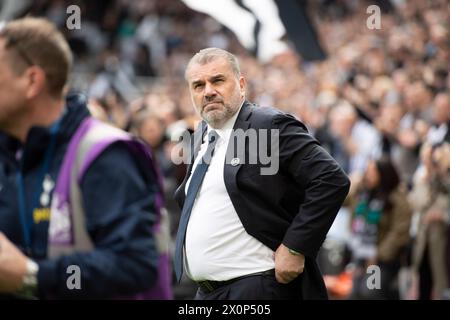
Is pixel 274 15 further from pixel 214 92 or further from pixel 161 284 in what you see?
pixel 161 284

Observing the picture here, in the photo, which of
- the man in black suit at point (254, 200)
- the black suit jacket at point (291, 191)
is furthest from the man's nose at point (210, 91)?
the black suit jacket at point (291, 191)

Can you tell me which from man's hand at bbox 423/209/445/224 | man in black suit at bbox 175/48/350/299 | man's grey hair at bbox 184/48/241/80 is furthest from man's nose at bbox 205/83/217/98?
man's hand at bbox 423/209/445/224

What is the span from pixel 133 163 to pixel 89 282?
0.46 m

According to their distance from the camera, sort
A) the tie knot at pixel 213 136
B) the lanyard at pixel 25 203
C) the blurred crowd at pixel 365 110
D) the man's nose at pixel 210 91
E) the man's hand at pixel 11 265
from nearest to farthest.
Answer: the man's hand at pixel 11 265 → the lanyard at pixel 25 203 → the man's nose at pixel 210 91 → the tie knot at pixel 213 136 → the blurred crowd at pixel 365 110

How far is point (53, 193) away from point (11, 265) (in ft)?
1.13

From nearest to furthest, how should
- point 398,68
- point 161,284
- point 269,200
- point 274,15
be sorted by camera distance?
point 161,284, point 269,200, point 274,15, point 398,68

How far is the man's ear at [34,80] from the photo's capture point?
3.57m

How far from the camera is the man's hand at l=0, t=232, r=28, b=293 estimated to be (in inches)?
129

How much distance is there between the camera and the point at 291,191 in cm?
485

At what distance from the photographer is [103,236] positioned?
135 inches

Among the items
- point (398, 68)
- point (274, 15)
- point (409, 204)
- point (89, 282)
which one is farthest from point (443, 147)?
point (89, 282)

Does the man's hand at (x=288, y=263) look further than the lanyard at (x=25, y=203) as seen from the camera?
Yes

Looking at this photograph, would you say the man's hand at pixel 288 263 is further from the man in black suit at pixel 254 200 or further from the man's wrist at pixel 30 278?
the man's wrist at pixel 30 278

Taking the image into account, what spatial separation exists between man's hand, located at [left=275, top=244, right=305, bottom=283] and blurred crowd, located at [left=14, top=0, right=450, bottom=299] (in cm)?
307
